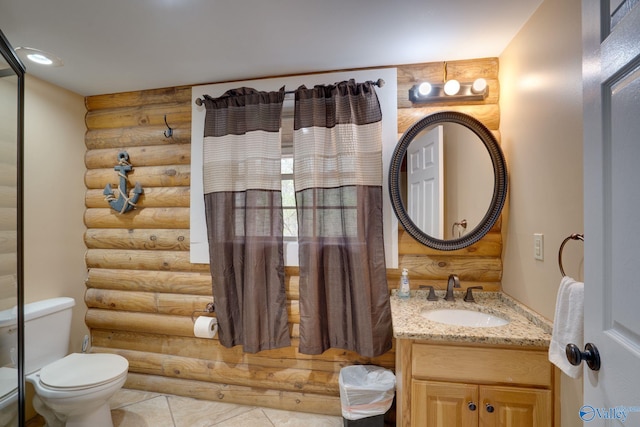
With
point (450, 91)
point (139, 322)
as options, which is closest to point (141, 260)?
point (139, 322)

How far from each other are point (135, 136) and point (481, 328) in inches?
110

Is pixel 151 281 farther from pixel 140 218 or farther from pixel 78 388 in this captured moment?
pixel 78 388

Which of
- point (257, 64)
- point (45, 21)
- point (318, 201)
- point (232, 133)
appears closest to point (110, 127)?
point (45, 21)

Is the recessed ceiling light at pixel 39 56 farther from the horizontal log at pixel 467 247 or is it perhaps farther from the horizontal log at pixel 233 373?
the horizontal log at pixel 467 247

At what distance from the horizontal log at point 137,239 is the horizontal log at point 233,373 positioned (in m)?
0.89

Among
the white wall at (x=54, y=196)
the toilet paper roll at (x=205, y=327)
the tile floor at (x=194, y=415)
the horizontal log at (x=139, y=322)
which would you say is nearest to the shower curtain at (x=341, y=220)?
the tile floor at (x=194, y=415)

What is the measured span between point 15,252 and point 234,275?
1.18 meters

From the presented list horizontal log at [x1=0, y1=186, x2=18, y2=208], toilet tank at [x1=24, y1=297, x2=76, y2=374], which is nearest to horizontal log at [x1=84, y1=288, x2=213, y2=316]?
toilet tank at [x1=24, y1=297, x2=76, y2=374]

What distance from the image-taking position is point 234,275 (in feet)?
6.44

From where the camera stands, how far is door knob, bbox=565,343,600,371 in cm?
75

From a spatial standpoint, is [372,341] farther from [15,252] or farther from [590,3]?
[15,252]

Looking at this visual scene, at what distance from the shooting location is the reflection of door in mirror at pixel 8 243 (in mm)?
1437

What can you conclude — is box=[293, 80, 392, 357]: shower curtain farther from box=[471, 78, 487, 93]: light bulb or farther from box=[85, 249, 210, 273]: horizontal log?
box=[85, 249, 210, 273]: horizontal log

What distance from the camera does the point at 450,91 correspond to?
67.2 inches
